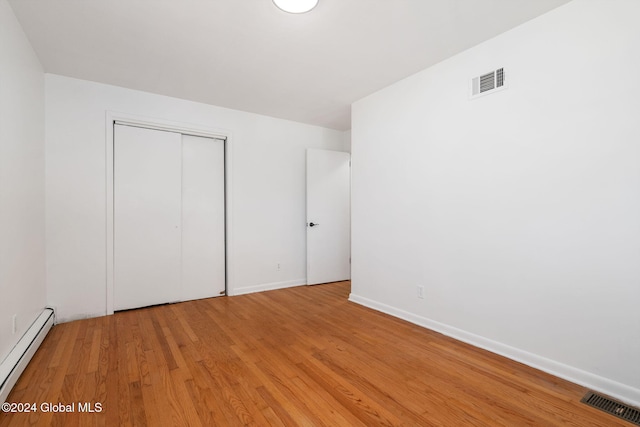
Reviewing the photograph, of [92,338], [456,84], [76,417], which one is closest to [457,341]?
[456,84]

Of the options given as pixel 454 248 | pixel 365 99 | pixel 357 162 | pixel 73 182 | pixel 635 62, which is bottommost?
pixel 454 248

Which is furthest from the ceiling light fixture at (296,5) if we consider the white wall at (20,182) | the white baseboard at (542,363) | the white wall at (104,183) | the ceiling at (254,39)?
the white baseboard at (542,363)

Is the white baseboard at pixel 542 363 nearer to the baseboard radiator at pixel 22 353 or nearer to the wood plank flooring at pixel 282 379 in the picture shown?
the wood plank flooring at pixel 282 379

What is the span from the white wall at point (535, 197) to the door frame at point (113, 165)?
2223 mm

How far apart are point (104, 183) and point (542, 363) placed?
436cm

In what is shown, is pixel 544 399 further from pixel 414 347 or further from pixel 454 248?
pixel 454 248

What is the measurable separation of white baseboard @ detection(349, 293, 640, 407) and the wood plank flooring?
0.07 metres

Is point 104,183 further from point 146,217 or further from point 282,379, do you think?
point 282,379

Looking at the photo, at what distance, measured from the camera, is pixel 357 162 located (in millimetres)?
3791

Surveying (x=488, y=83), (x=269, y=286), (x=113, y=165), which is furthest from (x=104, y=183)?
(x=488, y=83)

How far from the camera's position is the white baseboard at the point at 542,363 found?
5.90ft

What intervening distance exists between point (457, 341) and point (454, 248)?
0.81m

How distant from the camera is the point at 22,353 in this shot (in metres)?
2.11

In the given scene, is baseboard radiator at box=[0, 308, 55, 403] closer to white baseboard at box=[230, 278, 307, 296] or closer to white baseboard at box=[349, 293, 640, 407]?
white baseboard at box=[230, 278, 307, 296]
